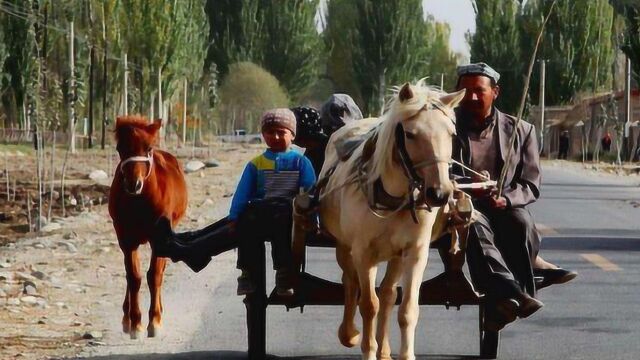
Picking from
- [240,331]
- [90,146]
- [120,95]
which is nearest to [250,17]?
[120,95]

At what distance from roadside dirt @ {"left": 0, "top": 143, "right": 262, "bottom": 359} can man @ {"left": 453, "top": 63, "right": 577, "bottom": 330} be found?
9.25 feet

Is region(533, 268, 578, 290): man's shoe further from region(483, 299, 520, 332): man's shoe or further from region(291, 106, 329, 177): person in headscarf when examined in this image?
region(291, 106, 329, 177): person in headscarf

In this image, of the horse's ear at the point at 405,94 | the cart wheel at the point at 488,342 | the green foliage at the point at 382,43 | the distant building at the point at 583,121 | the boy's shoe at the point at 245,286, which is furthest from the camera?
the green foliage at the point at 382,43

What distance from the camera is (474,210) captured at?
28.6ft

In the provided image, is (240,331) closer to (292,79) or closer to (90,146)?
(90,146)

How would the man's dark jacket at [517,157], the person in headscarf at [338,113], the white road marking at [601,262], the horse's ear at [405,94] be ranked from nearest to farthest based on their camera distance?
the horse's ear at [405,94], the man's dark jacket at [517,157], the person in headscarf at [338,113], the white road marking at [601,262]

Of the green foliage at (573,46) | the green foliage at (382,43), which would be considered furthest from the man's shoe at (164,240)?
the green foliage at (382,43)

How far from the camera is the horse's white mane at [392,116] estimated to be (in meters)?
7.89

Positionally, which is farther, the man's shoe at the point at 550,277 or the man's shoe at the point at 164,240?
the man's shoe at the point at 164,240

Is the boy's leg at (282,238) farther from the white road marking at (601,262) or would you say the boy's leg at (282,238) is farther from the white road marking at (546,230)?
the white road marking at (546,230)

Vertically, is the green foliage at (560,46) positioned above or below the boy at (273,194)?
above

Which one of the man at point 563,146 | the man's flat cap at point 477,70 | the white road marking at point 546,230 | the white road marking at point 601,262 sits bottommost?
the man at point 563,146

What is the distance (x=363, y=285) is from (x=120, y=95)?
198 ft

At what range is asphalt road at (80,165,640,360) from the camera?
32.3 ft
